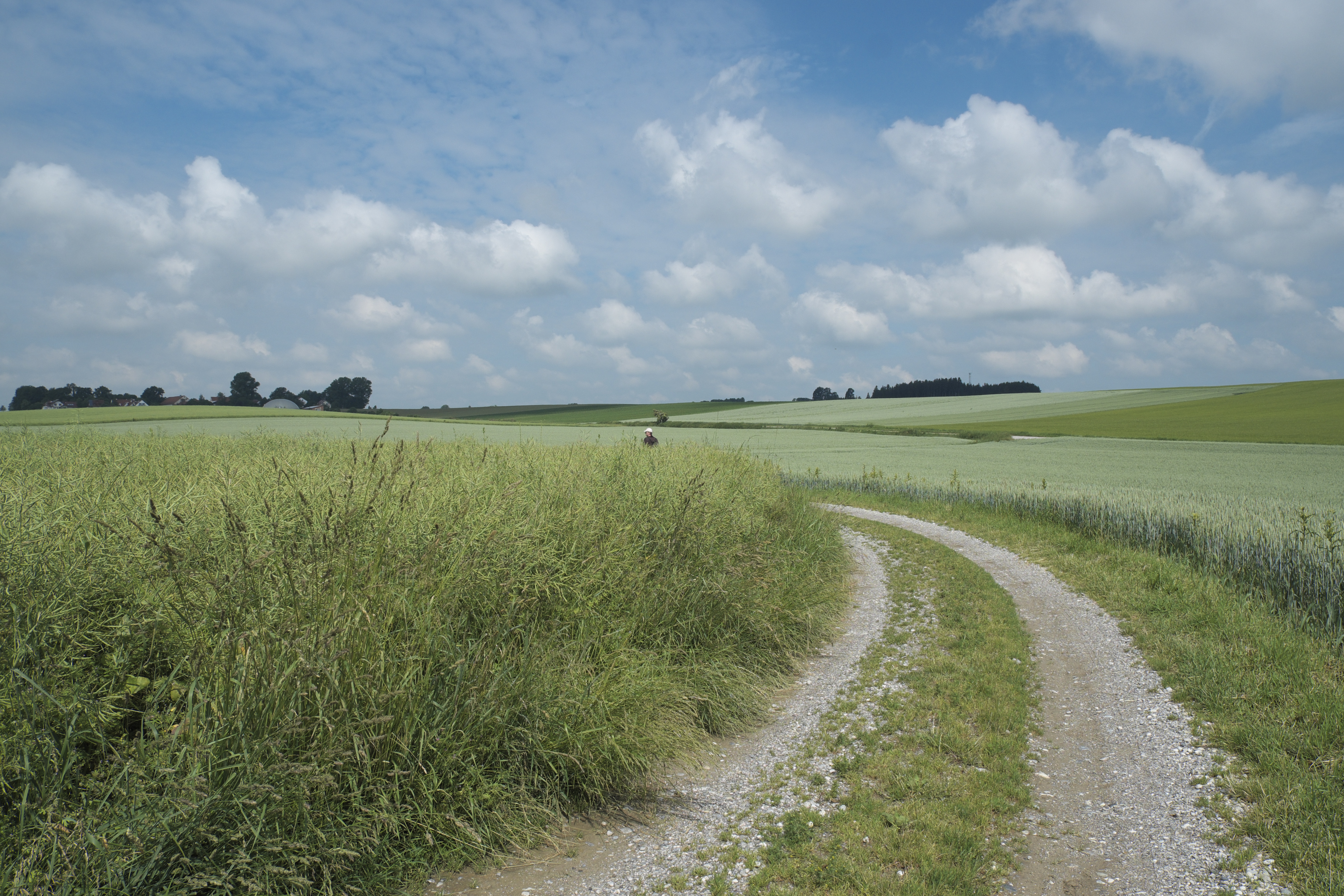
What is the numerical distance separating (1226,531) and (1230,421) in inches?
1904

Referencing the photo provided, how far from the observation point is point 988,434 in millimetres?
47344

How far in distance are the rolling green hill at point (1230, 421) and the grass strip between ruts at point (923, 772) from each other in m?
40.4

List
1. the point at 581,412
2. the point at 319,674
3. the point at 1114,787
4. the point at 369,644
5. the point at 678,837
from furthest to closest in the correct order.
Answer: the point at 581,412 < the point at 1114,787 < the point at 678,837 < the point at 369,644 < the point at 319,674

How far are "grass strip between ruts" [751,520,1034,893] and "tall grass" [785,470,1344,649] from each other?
14.1 ft

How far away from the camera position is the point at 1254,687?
655 cm

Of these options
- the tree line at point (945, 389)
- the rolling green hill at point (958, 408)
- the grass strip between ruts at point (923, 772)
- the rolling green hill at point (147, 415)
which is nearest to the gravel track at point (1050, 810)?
the grass strip between ruts at point (923, 772)

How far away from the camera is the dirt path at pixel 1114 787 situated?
4113mm

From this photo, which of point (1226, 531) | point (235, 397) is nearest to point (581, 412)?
point (235, 397)

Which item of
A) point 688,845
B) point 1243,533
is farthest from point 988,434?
point 688,845

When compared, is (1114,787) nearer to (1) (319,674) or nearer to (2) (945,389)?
(1) (319,674)

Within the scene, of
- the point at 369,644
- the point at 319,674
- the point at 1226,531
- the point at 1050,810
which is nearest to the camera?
the point at 319,674

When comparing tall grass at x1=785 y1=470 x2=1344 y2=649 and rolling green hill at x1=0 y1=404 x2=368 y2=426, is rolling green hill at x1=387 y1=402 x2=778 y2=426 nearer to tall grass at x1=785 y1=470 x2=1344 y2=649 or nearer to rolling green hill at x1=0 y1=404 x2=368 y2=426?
rolling green hill at x1=0 y1=404 x2=368 y2=426

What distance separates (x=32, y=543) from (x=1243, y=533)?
15126 millimetres

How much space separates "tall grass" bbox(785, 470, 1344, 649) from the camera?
29.7 ft
